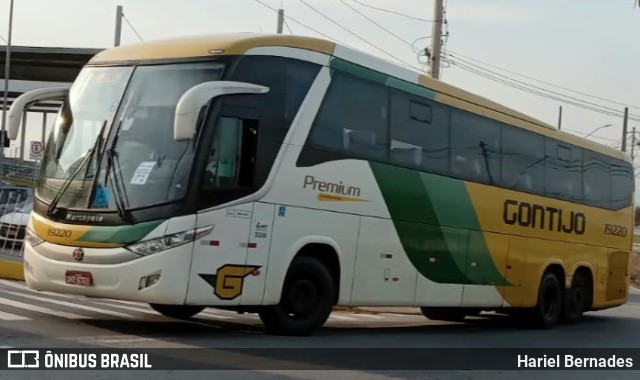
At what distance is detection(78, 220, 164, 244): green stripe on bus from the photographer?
1008cm

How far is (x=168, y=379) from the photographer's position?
7848mm

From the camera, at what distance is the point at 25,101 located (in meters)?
11.9

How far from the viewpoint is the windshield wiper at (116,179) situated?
10.2 meters

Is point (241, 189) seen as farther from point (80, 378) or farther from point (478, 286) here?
point (478, 286)

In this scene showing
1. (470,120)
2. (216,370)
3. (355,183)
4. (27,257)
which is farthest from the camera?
(470,120)

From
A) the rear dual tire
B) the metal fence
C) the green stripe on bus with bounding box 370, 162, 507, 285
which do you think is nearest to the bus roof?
the green stripe on bus with bounding box 370, 162, 507, 285

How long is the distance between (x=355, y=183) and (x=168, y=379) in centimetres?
523

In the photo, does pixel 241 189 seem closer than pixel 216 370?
No

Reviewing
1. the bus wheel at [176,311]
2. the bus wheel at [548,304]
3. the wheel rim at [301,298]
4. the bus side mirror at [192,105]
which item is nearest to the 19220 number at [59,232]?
the bus side mirror at [192,105]

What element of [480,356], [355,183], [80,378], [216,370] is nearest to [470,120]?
[355,183]

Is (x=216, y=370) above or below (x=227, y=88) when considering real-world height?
below

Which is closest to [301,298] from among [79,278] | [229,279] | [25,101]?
[229,279]

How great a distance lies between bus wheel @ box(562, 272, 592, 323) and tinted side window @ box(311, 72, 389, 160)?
801cm

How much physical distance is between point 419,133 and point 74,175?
543 centimetres
